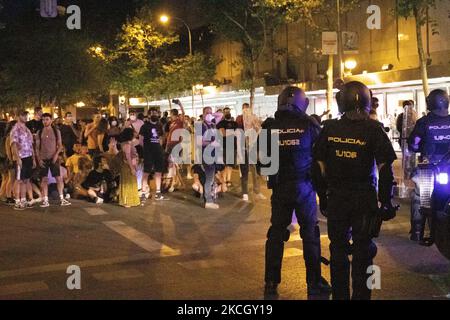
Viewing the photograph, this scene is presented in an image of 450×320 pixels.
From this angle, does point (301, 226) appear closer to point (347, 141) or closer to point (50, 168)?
point (347, 141)

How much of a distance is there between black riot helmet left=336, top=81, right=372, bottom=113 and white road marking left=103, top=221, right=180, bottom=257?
378cm

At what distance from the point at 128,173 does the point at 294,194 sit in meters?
6.73

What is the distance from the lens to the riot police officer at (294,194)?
584cm

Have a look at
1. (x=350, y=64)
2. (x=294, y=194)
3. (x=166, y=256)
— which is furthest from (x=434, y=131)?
(x=350, y=64)

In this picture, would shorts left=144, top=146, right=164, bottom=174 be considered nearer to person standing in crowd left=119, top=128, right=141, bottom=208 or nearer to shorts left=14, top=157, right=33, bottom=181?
person standing in crowd left=119, top=128, right=141, bottom=208

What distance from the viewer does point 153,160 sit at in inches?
501

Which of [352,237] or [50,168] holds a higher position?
[50,168]

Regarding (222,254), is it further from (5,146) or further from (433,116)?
(5,146)

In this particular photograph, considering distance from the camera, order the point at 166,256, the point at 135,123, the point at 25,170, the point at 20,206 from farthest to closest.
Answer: the point at 135,123 < the point at 20,206 < the point at 25,170 < the point at 166,256

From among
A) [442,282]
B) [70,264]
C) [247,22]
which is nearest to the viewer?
[442,282]

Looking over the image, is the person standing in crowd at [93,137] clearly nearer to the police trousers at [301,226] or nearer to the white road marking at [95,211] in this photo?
the white road marking at [95,211]

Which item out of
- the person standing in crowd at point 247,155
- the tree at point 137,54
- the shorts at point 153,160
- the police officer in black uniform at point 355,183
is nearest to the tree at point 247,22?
the tree at point 137,54
